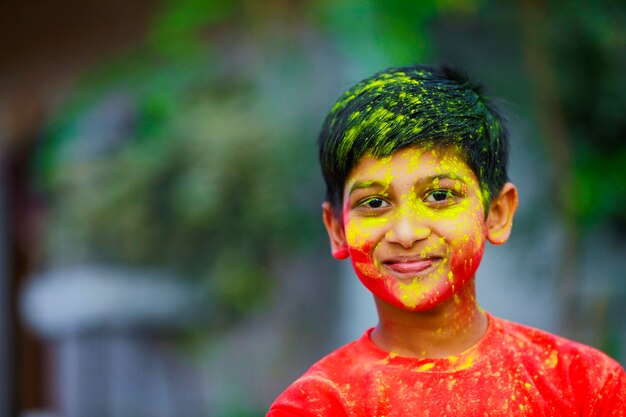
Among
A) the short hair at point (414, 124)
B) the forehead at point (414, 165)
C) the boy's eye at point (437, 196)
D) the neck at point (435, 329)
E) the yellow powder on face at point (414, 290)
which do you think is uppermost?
the short hair at point (414, 124)

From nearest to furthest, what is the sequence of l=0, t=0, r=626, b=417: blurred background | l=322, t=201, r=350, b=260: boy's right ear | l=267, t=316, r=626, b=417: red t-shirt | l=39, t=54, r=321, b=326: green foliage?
1. l=267, t=316, r=626, b=417: red t-shirt
2. l=322, t=201, r=350, b=260: boy's right ear
3. l=0, t=0, r=626, b=417: blurred background
4. l=39, t=54, r=321, b=326: green foliage

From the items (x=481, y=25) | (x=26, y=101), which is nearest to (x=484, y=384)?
(x=481, y=25)

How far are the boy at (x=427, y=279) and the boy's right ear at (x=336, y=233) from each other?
0.08 meters

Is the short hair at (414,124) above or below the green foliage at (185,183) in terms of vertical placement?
below

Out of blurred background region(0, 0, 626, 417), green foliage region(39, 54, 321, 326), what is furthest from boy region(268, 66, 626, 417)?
green foliage region(39, 54, 321, 326)

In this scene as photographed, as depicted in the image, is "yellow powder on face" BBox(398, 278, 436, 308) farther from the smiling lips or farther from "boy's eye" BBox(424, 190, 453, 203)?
"boy's eye" BBox(424, 190, 453, 203)

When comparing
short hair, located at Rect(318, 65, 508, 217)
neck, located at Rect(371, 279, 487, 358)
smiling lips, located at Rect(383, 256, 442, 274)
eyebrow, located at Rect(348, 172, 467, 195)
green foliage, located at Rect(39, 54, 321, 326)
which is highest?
green foliage, located at Rect(39, 54, 321, 326)

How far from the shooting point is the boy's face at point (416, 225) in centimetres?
205

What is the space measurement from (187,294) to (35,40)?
2088 millimetres

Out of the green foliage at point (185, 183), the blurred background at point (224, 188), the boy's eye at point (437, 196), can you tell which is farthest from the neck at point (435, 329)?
the green foliage at point (185, 183)

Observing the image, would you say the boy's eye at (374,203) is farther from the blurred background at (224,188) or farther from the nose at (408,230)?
the blurred background at (224,188)

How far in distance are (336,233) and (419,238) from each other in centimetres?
30

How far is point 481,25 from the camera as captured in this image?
619 centimetres

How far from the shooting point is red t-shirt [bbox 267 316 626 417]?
2.03m
